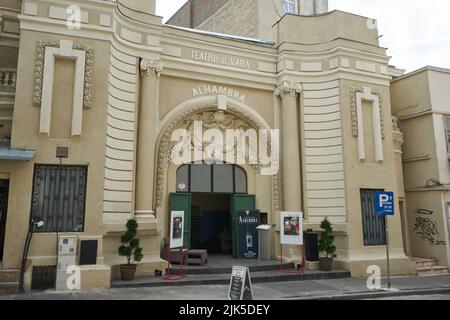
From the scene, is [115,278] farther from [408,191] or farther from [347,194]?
[408,191]

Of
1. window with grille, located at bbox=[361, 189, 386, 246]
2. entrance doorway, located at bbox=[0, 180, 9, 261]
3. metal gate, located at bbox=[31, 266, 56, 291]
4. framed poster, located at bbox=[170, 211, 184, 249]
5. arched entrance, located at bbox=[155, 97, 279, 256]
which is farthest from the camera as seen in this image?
window with grille, located at bbox=[361, 189, 386, 246]

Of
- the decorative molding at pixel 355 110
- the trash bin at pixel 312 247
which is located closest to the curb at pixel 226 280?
the trash bin at pixel 312 247

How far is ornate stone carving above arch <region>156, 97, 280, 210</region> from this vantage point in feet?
46.7

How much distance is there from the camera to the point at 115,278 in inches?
464

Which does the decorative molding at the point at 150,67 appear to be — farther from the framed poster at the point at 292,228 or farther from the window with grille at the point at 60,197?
the framed poster at the point at 292,228

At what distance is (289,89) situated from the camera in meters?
16.0

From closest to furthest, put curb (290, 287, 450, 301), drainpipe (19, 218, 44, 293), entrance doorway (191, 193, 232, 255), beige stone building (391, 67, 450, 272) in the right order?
drainpipe (19, 218, 44, 293), curb (290, 287, 450, 301), beige stone building (391, 67, 450, 272), entrance doorway (191, 193, 232, 255)

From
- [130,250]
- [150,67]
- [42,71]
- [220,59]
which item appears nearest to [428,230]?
[220,59]

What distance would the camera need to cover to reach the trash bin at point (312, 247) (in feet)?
47.4

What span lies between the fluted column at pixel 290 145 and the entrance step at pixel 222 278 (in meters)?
2.85

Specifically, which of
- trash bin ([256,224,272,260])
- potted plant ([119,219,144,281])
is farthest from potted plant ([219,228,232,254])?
potted plant ([119,219,144,281])

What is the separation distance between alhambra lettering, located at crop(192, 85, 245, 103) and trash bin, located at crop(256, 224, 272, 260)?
5.35 metres

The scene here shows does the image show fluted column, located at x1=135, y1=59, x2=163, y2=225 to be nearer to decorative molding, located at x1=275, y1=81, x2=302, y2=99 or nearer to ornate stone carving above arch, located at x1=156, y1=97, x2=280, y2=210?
ornate stone carving above arch, located at x1=156, y1=97, x2=280, y2=210

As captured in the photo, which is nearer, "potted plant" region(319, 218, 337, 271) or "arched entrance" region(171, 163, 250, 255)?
"potted plant" region(319, 218, 337, 271)
